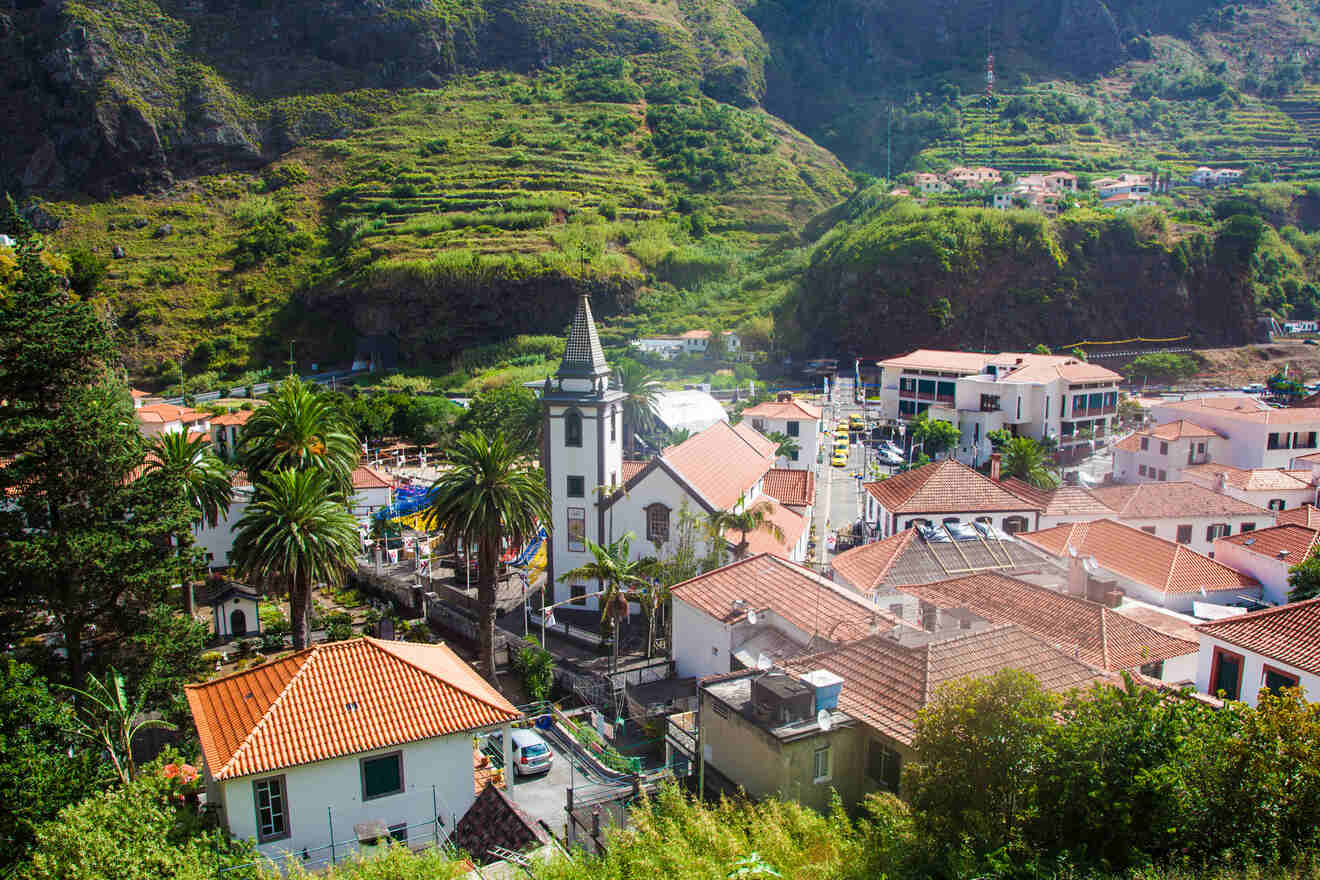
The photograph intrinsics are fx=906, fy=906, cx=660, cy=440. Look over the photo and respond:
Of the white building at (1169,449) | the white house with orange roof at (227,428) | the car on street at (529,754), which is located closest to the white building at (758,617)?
the car on street at (529,754)

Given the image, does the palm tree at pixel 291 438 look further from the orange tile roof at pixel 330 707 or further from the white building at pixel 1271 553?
the white building at pixel 1271 553

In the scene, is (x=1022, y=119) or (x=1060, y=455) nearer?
(x=1060, y=455)

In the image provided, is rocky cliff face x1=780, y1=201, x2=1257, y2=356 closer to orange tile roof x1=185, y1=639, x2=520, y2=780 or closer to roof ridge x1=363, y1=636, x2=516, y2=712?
roof ridge x1=363, y1=636, x2=516, y2=712

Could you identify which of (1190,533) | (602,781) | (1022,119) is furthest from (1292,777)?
(1022,119)

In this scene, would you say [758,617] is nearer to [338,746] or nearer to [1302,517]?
[338,746]

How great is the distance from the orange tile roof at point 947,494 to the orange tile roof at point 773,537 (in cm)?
452

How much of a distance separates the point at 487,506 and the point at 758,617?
10754 millimetres

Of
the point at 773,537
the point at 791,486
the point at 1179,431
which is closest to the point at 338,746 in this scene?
the point at 773,537

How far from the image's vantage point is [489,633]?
33.4 m

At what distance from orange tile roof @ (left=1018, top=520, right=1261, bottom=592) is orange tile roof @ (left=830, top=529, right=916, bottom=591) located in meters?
7.12

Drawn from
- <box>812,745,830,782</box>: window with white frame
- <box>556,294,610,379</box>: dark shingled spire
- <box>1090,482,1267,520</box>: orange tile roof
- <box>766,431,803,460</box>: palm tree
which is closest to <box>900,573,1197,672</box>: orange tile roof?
<box>812,745,830,782</box>: window with white frame

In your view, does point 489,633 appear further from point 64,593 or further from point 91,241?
point 91,241

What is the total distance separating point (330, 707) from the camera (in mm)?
20312

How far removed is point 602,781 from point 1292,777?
15.7 m
